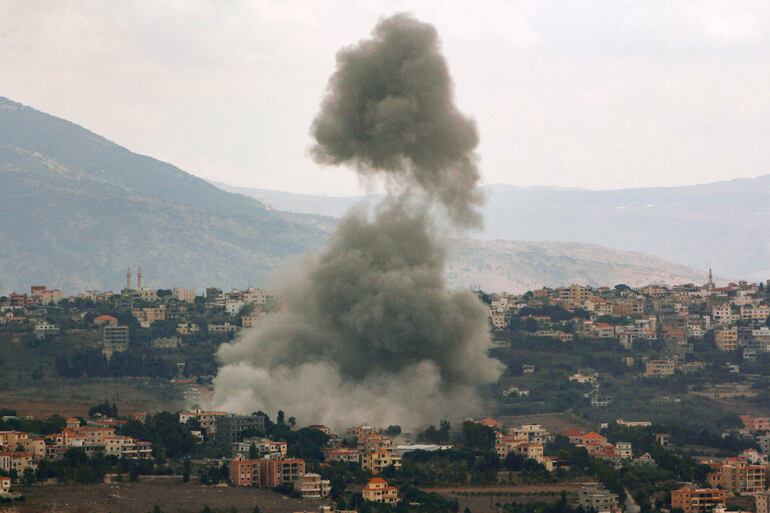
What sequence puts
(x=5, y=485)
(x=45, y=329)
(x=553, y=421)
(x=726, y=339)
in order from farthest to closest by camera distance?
(x=726, y=339), (x=45, y=329), (x=553, y=421), (x=5, y=485)

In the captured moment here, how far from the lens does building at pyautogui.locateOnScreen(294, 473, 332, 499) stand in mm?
72188

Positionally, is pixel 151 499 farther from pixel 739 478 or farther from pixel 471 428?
pixel 739 478

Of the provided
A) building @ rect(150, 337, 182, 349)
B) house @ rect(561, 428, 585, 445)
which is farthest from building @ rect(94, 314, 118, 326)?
house @ rect(561, 428, 585, 445)

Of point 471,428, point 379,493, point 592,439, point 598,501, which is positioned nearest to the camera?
point 379,493

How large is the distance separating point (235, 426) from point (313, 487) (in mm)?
9556

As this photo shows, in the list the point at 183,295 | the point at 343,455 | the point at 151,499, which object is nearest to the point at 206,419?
the point at 343,455

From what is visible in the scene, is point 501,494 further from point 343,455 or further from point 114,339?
point 114,339

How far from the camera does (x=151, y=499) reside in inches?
2756

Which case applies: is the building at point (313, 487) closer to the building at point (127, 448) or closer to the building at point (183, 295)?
the building at point (127, 448)

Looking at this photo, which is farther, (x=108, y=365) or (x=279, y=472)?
(x=108, y=365)

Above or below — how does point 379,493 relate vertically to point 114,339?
below

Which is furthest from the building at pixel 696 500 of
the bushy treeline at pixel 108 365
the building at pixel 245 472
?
the bushy treeline at pixel 108 365

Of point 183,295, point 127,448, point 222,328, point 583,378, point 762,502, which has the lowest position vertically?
point 762,502

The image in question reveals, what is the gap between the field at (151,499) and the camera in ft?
222
